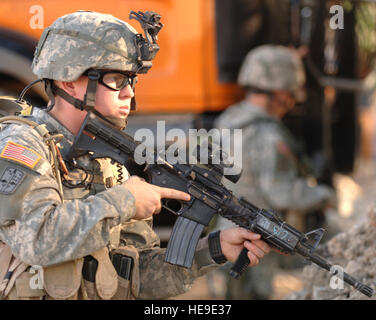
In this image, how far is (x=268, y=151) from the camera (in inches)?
184

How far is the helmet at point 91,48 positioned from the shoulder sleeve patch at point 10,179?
0.38 m

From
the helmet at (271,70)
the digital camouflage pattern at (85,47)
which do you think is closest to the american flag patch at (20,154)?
the digital camouflage pattern at (85,47)

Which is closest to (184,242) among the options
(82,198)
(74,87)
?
(82,198)

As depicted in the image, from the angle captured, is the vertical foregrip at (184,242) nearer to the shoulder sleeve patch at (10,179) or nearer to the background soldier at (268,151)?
the shoulder sleeve patch at (10,179)

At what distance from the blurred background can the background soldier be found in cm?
17

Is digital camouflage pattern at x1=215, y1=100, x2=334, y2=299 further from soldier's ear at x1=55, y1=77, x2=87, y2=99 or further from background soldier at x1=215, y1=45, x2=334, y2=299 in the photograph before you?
soldier's ear at x1=55, y1=77, x2=87, y2=99

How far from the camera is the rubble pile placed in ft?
9.91

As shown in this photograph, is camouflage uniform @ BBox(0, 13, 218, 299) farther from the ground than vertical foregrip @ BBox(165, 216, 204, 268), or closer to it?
farther from the ground

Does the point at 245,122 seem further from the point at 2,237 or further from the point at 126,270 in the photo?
the point at 2,237

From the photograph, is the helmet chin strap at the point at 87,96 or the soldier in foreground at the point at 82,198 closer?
the soldier in foreground at the point at 82,198

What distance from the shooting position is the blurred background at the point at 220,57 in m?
4.74

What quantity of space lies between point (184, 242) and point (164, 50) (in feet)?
8.16

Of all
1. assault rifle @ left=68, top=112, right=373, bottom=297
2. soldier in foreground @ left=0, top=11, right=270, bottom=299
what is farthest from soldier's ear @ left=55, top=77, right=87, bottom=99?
assault rifle @ left=68, top=112, right=373, bottom=297

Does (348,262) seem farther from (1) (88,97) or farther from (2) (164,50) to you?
(2) (164,50)
